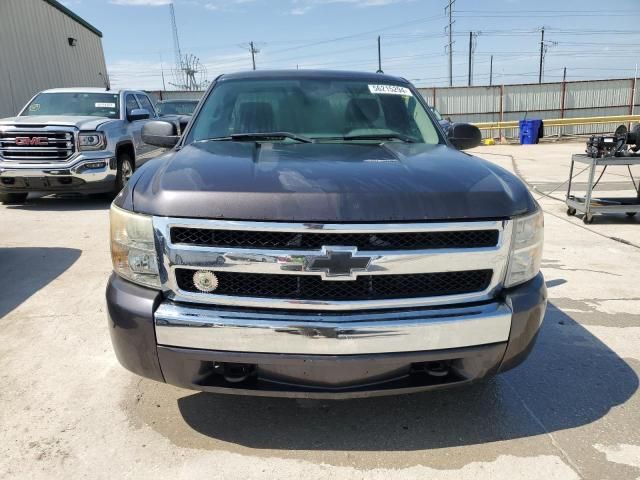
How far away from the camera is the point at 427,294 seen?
204cm

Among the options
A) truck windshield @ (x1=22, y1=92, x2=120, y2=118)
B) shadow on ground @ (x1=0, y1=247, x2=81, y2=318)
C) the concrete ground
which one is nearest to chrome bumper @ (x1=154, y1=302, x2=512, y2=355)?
the concrete ground

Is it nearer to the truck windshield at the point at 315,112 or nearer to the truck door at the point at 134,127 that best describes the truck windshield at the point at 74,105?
the truck door at the point at 134,127

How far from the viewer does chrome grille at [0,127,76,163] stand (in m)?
7.46

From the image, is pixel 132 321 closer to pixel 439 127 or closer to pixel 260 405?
pixel 260 405

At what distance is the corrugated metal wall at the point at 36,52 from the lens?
592 inches

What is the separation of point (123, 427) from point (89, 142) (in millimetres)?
6425

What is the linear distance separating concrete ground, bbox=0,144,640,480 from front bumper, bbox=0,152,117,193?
14.3 feet

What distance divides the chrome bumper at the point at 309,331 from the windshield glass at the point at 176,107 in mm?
12986

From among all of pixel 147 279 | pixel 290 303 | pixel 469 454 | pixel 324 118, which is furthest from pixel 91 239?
pixel 469 454

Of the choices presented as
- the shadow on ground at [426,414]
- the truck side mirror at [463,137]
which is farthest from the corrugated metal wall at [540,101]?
the shadow on ground at [426,414]

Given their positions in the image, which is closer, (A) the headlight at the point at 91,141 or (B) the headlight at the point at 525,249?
(B) the headlight at the point at 525,249

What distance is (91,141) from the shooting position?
7754mm

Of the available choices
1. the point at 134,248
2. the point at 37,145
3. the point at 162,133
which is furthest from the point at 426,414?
the point at 37,145

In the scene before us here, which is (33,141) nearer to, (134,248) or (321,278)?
(134,248)
